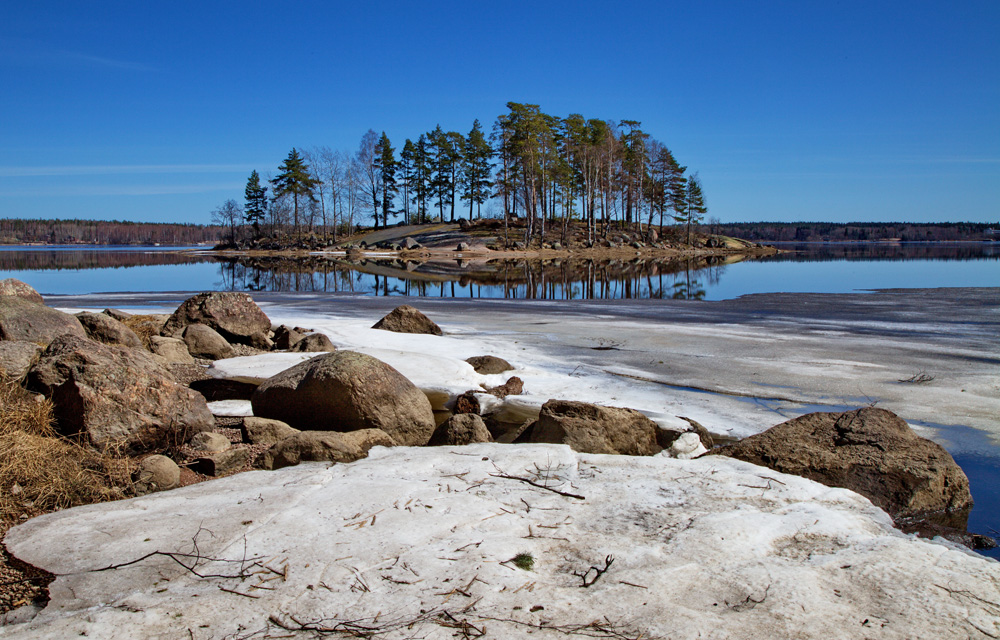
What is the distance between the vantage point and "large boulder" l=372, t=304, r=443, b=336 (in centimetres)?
1245

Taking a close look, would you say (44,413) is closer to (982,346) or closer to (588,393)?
(588,393)

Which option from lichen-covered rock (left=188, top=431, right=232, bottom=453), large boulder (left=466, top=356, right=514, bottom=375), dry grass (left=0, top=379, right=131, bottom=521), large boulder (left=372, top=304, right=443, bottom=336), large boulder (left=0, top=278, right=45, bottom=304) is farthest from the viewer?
large boulder (left=372, top=304, right=443, bottom=336)

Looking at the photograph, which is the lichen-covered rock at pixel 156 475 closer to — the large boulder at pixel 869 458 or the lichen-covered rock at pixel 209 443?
the lichen-covered rock at pixel 209 443

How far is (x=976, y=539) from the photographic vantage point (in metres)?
4.24

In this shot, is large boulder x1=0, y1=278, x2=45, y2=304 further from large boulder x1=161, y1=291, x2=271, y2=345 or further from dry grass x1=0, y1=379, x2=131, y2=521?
dry grass x1=0, y1=379, x2=131, y2=521

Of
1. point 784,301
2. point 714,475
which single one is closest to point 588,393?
point 714,475

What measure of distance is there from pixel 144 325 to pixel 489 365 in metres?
7.41

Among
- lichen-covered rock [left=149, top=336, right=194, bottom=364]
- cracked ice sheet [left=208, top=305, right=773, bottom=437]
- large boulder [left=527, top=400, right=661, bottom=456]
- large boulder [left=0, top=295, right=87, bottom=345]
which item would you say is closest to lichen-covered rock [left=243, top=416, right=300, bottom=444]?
cracked ice sheet [left=208, top=305, right=773, bottom=437]

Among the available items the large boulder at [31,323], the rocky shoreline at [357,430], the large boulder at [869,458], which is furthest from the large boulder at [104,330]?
the large boulder at [869,458]

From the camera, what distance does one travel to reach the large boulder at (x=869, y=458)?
4.74 m

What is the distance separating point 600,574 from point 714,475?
70.7 inches

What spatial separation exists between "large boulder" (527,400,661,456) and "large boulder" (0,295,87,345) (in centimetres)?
566

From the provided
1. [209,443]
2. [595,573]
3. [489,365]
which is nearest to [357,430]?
[209,443]

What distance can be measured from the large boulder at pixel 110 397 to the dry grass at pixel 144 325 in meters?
5.13
